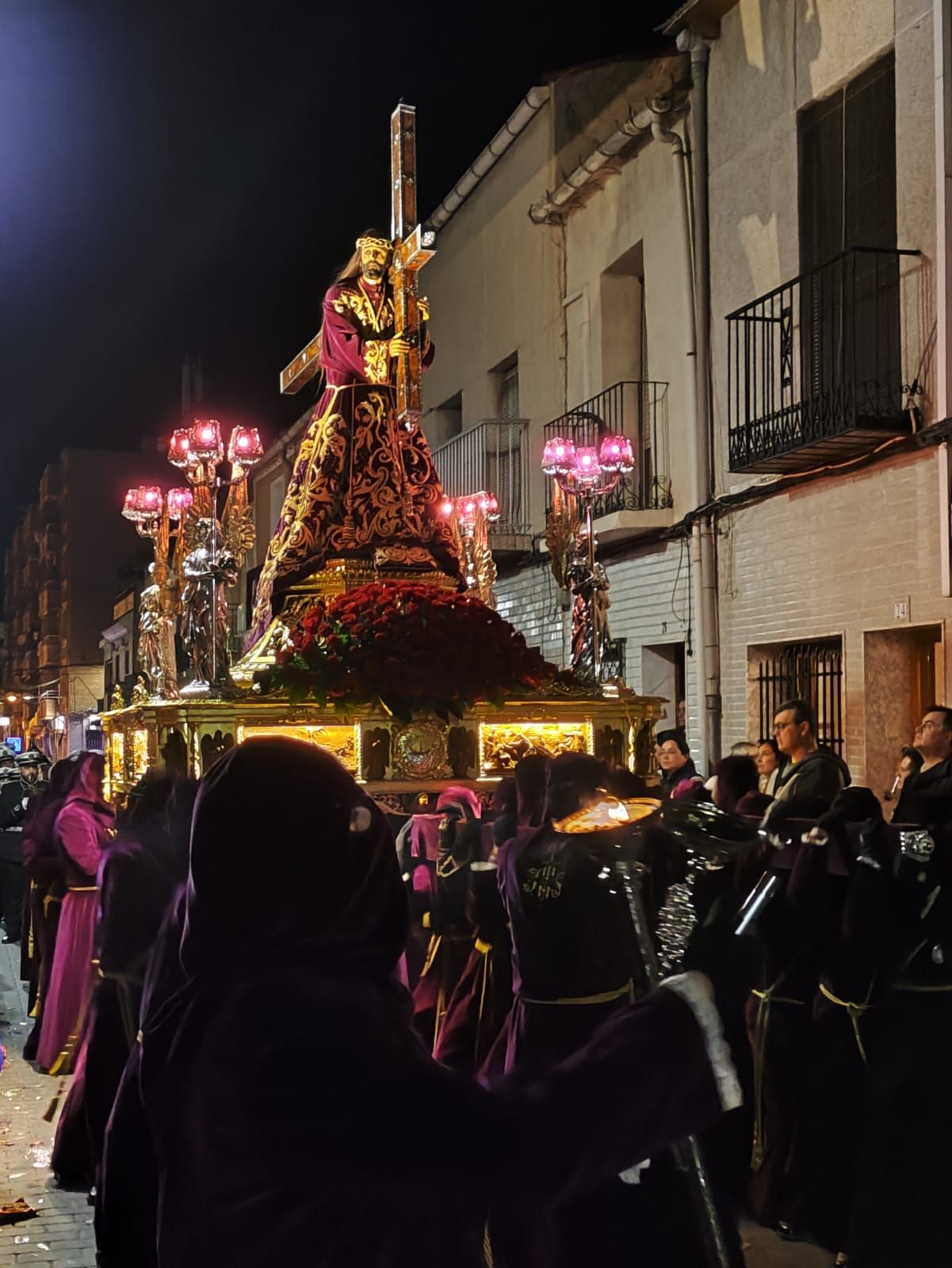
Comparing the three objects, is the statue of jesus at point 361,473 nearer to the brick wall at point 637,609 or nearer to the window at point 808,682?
the window at point 808,682

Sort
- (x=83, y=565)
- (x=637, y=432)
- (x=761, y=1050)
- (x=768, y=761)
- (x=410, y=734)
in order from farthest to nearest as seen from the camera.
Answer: (x=83, y=565)
(x=637, y=432)
(x=768, y=761)
(x=410, y=734)
(x=761, y=1050)

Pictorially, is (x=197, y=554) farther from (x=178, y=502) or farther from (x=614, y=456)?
(x=614, y=456)

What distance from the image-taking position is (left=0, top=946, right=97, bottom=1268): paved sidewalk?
4.77 m

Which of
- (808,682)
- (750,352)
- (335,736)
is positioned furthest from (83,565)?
(335,736)

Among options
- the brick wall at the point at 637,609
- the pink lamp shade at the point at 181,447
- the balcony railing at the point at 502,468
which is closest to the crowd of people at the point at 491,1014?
the pink lamp shade at the point at 181,447

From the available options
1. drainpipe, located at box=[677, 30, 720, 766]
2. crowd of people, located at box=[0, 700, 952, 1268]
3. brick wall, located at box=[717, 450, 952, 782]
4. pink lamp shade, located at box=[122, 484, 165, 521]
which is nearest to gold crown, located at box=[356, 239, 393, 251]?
pink lamp shade, located at box=[122, 484, 165, 521]

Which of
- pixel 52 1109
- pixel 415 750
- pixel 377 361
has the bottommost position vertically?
pixel 52 1109

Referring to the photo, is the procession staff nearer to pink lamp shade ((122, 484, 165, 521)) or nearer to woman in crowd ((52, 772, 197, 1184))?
pink lamp shade ((122, 484, 165, 521))

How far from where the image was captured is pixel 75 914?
7562 mm

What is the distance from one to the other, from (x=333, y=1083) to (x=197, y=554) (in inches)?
171

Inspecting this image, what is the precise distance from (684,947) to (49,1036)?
5845 mm

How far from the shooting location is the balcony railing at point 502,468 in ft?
50.2

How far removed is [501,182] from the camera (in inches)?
624

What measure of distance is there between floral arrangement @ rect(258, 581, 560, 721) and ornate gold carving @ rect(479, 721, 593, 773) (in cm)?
20
